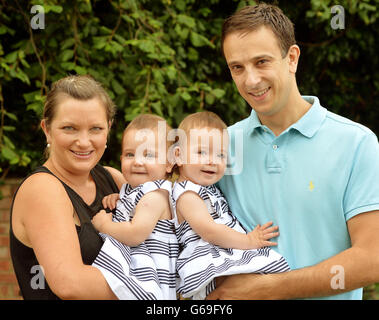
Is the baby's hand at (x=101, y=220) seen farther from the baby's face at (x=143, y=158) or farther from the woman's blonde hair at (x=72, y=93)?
the woman's blonde hair at (x=72, y=93)

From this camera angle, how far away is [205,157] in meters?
2.08

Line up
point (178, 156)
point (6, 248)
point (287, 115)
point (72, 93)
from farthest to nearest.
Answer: point (6, 248) → point (178, 156) → point (287, 115) → point (72, 93)

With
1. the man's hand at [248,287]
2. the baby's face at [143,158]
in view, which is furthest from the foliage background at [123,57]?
the man's hand at [248,287]

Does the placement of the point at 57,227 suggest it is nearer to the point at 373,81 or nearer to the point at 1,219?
the point at 1,219

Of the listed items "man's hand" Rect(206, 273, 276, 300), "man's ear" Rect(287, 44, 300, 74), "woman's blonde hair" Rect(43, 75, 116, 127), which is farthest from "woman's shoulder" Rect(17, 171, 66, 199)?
"man's ear" Rect(287, 44, 300, 74)

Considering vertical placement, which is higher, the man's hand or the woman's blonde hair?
the woman's blonde hair

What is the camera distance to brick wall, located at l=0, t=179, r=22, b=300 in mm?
3652

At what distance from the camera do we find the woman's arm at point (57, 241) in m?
1.69

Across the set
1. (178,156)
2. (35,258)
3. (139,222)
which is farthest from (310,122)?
(35,258)

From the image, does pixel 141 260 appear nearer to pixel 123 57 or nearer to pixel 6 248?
pixel 123 57

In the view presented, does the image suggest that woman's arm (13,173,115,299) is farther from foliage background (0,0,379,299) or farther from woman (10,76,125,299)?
foliage background (0,0,379,299)

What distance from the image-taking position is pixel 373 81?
480 centimetres

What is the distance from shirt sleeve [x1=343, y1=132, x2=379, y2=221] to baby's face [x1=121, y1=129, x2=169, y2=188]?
78cm

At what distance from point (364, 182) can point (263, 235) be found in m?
0.43
